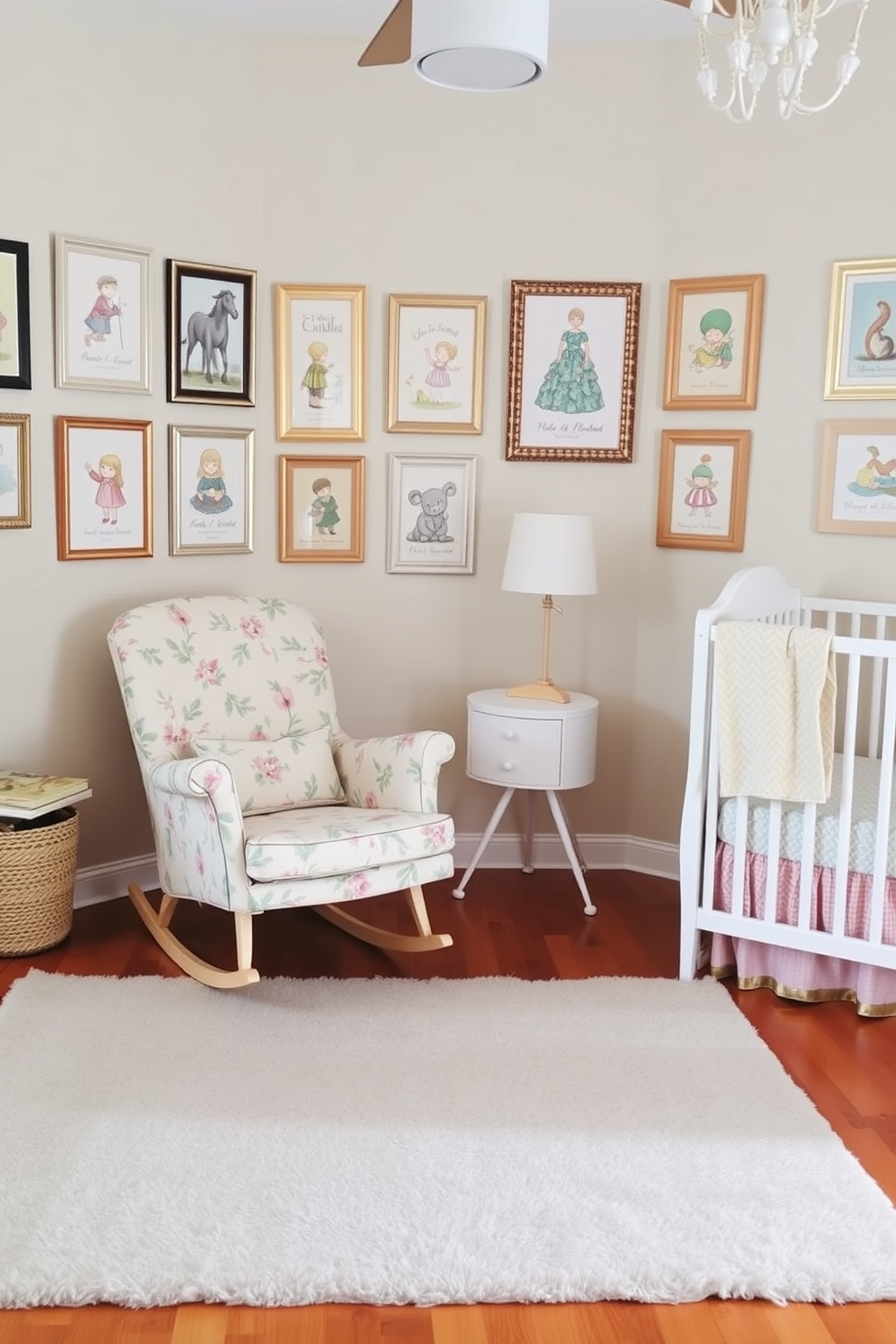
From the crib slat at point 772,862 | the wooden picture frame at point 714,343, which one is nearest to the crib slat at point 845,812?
the crib slat at point 772,862

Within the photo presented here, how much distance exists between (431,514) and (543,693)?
691 mm

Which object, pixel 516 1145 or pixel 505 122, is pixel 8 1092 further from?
pixel 505 122

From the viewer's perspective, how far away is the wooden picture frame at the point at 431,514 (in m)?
3.87

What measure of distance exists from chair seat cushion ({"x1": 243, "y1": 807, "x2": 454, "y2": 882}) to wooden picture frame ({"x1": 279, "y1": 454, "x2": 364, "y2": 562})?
1064 millimetres

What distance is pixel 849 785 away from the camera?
2826mm

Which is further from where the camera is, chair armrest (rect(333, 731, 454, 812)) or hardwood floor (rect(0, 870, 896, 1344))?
chair armrest (rect(333, 731, 454, 812))

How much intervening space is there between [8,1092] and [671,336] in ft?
9.01

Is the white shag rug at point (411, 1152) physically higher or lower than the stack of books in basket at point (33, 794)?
lower

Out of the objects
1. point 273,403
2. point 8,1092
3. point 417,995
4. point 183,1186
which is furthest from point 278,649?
point 183,1186

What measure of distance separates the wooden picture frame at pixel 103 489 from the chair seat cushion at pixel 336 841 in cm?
97

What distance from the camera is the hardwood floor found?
1807 mm

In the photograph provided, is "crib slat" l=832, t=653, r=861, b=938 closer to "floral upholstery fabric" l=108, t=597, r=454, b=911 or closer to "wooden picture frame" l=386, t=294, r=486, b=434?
"floral upholstery fabric" l=108, t=597, r=454, b=911

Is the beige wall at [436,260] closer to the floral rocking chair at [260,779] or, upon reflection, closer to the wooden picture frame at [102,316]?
the wooden picture frame at [102,316]

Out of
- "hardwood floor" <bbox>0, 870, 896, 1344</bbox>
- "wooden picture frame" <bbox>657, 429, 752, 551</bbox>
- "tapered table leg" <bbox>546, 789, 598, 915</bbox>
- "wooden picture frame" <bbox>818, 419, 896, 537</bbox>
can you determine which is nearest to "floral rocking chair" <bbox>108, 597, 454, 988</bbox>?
"hardwood floor" <bbox>0, 870, 896, 1344</bbox>
